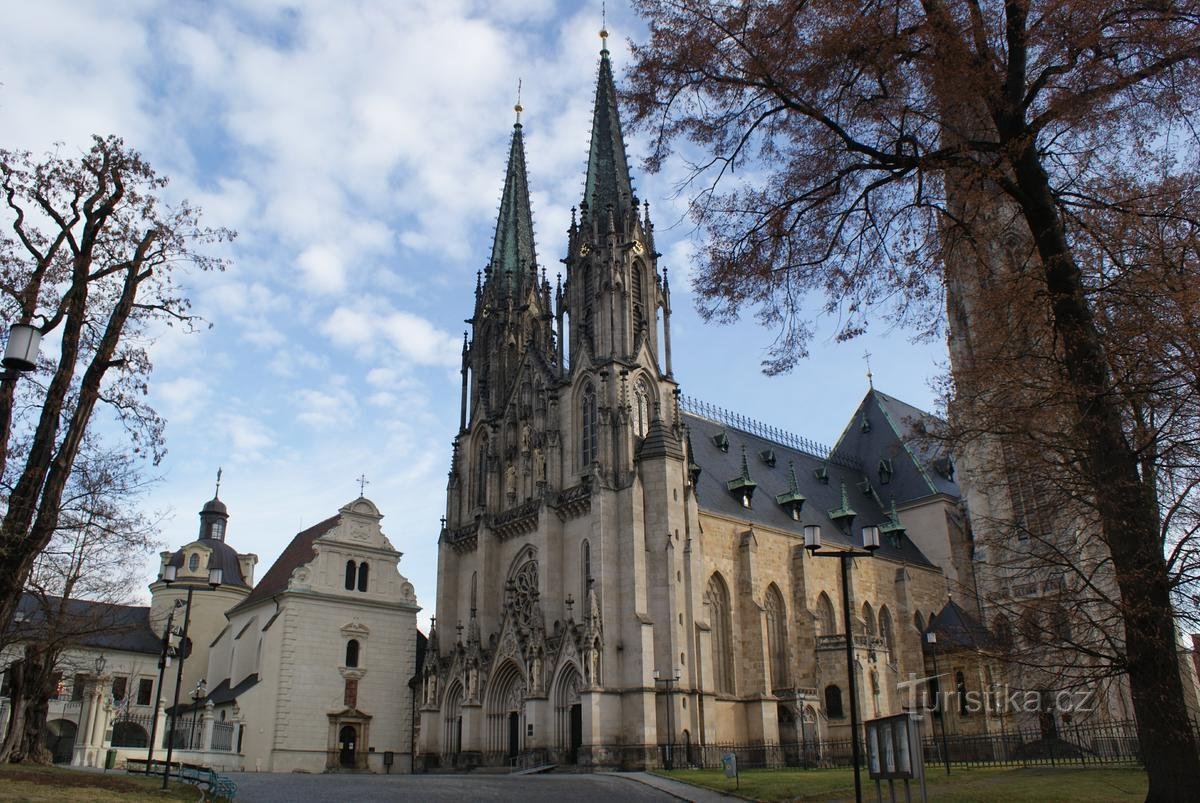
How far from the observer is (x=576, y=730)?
125ft

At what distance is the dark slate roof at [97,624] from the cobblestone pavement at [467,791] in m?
7.17

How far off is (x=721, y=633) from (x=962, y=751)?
10664 millimetres

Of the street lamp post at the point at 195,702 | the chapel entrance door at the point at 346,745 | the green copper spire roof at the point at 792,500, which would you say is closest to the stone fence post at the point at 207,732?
the street lamp post at the point at 195,702

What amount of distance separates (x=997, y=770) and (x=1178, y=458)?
17.2 metres

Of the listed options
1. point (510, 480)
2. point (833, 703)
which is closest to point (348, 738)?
point (510, 480)

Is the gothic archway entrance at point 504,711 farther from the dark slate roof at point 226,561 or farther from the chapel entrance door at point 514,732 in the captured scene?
the dark slate roof at point 226,561

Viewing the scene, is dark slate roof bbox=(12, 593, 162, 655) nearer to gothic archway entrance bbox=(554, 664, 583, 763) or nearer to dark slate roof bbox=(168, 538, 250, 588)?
dark slate roof bbox=(168, 538, 250, 588)

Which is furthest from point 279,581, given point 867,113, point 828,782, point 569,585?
point 867,113

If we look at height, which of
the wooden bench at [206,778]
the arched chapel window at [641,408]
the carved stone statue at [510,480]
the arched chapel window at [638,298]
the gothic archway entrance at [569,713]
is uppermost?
the arched chapel window at [638,298]

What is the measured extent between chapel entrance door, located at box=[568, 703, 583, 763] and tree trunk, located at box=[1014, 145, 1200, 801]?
27.6 metres

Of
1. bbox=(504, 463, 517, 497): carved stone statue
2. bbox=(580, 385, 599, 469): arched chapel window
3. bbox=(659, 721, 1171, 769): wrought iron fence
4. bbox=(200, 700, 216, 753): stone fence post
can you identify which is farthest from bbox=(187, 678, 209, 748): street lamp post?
bbox=(659, 721, 1171, 769): wrought iron fence

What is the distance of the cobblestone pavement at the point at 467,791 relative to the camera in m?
22.6

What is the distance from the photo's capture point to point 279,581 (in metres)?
54.4

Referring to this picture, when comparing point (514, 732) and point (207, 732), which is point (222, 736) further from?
point (514, 732)
